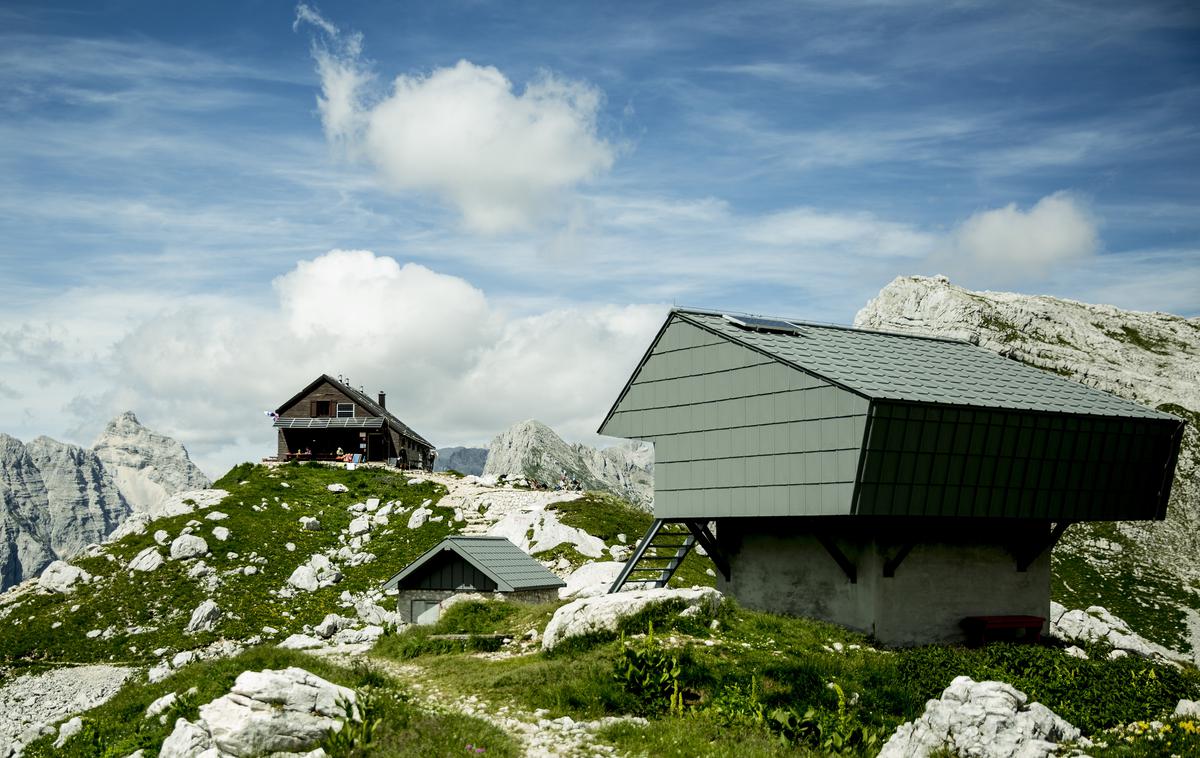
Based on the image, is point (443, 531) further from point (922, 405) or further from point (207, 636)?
point (922, 405)

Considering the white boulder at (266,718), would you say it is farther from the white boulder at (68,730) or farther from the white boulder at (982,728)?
the white boulder at (982,728)

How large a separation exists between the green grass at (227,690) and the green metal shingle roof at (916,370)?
14.0 metres

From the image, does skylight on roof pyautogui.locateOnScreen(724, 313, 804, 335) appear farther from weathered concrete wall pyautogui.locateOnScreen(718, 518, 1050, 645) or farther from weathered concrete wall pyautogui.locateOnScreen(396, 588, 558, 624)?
weathered concrete wall pyautogui.locateOnScreen(396, 588, 558, 624)

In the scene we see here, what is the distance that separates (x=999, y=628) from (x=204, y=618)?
37.1 meters

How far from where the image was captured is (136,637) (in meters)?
46.6

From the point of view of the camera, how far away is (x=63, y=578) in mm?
52906

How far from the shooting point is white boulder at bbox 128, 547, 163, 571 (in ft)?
176

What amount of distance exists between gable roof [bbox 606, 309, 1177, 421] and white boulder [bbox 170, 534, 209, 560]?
3280cm

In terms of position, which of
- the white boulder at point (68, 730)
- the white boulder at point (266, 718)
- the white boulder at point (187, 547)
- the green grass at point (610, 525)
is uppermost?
the white boulder at point (266, 718)

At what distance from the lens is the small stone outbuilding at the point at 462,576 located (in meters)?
35.6

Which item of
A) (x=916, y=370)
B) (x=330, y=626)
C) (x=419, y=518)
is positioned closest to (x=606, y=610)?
(x=916, y=370)

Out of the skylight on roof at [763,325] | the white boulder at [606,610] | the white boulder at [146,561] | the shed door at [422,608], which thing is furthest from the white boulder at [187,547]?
the skylight on roof at [763,325]

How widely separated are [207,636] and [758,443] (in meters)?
31.2

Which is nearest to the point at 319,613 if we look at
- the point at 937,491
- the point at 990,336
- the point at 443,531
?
the point at 443,531
